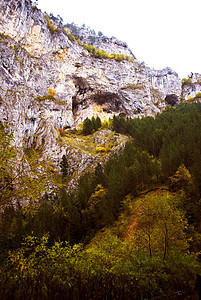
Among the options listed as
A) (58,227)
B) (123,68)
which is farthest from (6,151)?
(123,68)

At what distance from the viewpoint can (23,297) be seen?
6.32m

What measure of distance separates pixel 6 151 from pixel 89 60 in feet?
350

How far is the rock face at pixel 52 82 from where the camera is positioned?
206 ft

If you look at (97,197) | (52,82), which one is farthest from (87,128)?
(97,197)

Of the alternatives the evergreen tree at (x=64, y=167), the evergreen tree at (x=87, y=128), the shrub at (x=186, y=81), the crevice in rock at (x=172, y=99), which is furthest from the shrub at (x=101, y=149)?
the shrub at (x=186, y=81)

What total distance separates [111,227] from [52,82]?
7259 centimetres

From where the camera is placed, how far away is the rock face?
62.8 meters

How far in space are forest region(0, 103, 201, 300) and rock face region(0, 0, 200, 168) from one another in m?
23.0

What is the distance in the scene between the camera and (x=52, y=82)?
275 ft

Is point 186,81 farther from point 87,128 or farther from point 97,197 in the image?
point 97,197

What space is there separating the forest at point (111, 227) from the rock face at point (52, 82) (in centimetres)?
2303

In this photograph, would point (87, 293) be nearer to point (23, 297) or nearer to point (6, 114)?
point (23, 297)

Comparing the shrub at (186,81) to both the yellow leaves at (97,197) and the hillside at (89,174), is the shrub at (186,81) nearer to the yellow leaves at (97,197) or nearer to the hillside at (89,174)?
the hillside at (89,174)

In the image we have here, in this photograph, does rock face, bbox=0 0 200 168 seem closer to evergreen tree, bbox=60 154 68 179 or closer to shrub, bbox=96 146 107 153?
evergreen tree, bbox=60 154 68 179
